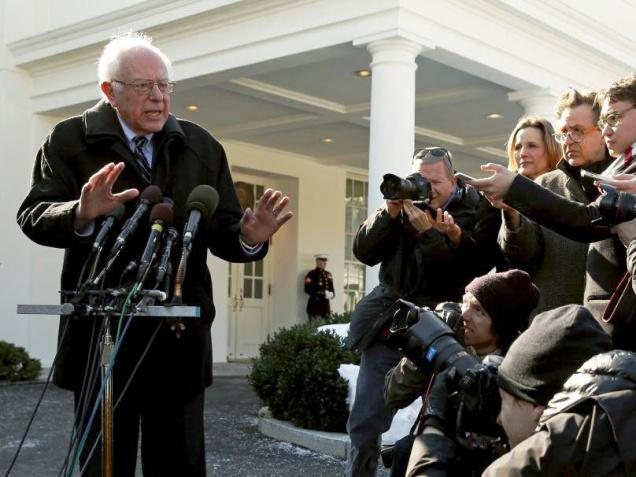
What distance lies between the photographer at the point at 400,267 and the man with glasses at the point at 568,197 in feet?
1.19

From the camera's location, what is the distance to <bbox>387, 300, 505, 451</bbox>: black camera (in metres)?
2.48

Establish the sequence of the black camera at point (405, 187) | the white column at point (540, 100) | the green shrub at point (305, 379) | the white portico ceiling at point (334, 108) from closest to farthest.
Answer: the black camera at point (405, 187)
the green shrub at point (305, 379)
the white column at point (540, 100)
the white portico ceiling at point (334, 108)

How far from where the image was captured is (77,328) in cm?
336

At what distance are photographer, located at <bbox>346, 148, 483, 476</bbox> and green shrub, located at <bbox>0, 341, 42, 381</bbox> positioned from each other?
29.7 feet

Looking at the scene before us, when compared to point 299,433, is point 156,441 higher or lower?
higher

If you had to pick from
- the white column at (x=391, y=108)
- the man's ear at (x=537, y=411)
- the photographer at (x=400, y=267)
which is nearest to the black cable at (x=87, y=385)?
the man's ear at (x=537, y=411)

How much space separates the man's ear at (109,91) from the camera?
342cm

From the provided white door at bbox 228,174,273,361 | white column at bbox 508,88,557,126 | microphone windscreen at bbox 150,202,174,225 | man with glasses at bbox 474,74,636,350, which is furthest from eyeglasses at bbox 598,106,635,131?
white door at bbox 228,174,273,361

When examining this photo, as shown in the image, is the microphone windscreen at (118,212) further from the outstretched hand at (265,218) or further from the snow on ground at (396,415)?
the snow on ground at (396,415)

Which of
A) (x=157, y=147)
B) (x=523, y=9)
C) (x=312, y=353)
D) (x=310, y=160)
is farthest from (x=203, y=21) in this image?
(x=157, y=147)

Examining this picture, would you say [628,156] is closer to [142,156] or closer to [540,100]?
[142,156]

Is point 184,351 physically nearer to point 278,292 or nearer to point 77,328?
point 77,328

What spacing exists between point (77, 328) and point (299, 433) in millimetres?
4615

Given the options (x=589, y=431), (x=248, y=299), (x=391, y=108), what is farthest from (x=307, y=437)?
(x=248, y=299)
